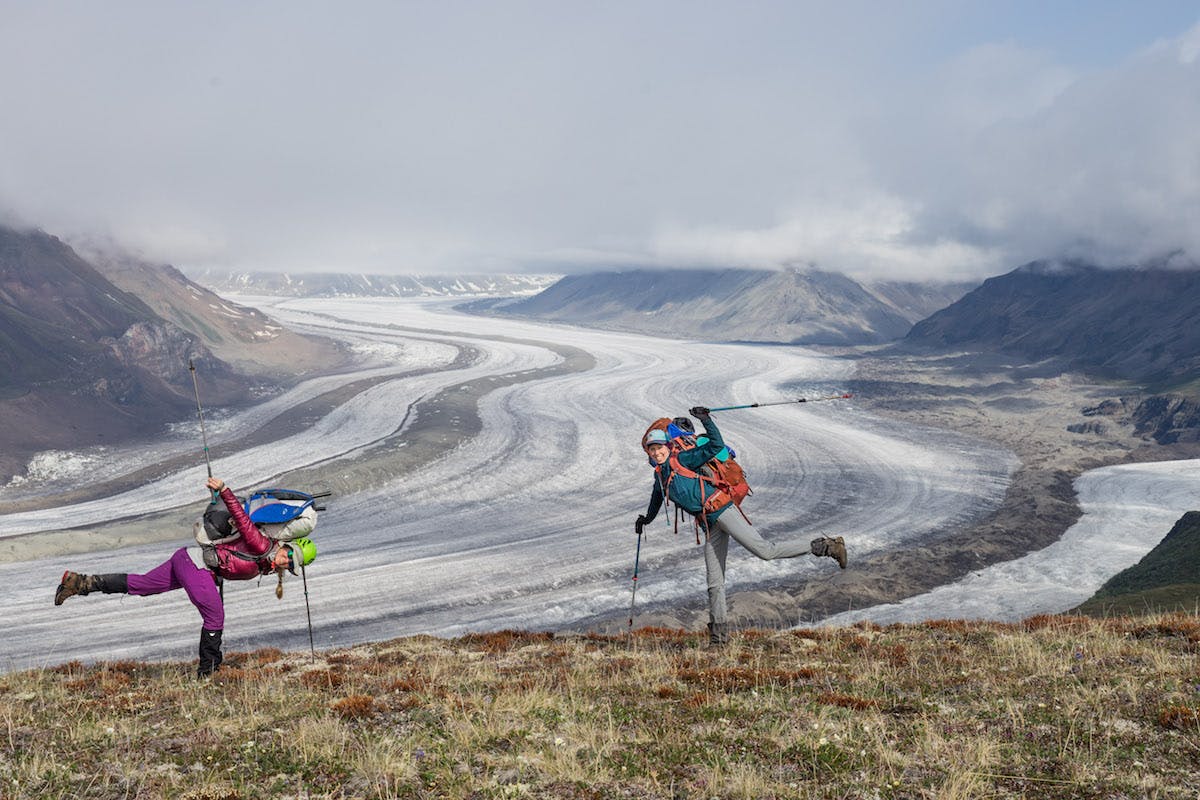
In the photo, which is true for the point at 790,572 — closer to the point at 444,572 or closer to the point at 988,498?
the point at 444,572

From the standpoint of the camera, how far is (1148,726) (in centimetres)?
544

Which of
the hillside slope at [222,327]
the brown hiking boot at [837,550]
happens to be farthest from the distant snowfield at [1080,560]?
the hillside slope at [222,327]

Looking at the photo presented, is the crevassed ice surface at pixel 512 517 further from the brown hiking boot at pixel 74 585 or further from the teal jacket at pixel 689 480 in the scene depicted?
the teal jacket at pixel 689 480

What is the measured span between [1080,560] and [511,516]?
2631cm

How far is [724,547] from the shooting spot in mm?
10320

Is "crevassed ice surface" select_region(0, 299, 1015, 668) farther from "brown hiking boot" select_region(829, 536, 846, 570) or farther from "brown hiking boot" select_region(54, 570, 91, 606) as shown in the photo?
"brown hiking boot" select_region(829, 536, 846, 570)

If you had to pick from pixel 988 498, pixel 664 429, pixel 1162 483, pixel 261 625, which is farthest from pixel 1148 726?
pixel 1162 483

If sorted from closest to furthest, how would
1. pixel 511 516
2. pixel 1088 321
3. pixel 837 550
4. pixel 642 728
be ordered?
pixel 642 728, pixel 837 550, pixel 511 516, pixel 1088 321

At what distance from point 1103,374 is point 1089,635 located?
9932 cm

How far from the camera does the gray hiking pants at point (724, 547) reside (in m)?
9.84

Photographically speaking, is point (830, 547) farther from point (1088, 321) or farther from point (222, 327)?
point (1088, 321)

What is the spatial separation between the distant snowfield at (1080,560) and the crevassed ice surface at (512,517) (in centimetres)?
452

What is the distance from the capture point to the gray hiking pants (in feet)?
32.3

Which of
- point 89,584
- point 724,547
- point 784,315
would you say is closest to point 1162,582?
point 724,547
